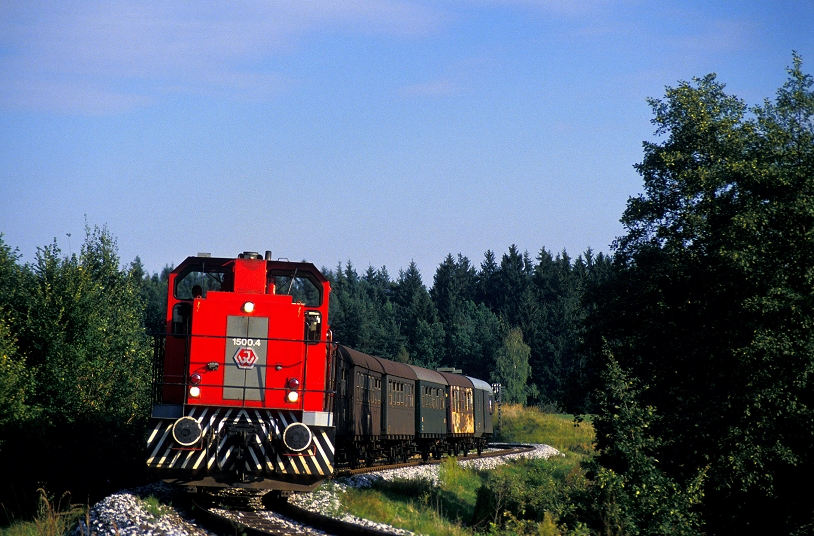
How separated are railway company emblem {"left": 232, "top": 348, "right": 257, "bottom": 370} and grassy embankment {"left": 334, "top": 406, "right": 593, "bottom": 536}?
126 inches

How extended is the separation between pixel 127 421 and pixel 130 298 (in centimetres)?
1141

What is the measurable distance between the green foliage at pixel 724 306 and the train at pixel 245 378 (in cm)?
705

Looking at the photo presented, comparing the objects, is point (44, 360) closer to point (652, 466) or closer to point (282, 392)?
point (282, 392)

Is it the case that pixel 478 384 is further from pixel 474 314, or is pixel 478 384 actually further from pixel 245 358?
pixel 474 314

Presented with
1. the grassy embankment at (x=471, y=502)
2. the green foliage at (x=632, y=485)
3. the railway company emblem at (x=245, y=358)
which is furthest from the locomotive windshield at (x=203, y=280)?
the green foliage at (x=632, y=485)

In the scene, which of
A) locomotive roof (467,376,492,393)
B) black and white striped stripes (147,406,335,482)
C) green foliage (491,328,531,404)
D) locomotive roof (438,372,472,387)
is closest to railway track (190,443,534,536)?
black and white striped stripes (147,406,335,482)

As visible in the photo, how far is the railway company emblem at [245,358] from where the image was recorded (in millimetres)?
14625

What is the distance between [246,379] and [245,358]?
0.36 m

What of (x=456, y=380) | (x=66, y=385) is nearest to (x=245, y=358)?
(x=66, y=385)

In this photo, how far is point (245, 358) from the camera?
14.6 metres

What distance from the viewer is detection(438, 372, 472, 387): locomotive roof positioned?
36.6 meters

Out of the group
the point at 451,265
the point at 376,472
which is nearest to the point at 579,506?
the point at 376,472

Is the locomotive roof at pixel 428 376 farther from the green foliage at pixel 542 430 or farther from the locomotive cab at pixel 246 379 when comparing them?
the green foliage at pixel 542 430

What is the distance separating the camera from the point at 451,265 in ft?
463
